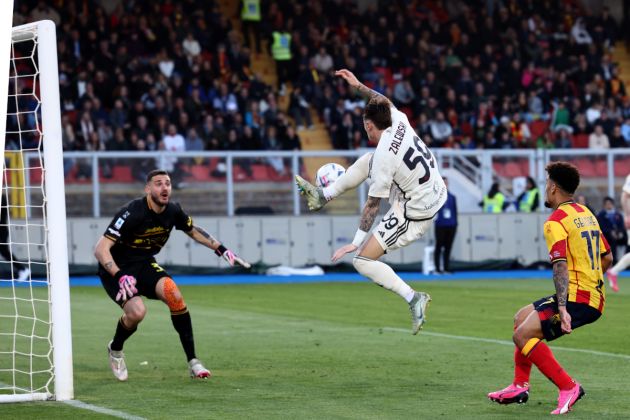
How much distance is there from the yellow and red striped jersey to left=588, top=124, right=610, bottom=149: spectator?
25.9 m

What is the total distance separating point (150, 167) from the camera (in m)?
28.4

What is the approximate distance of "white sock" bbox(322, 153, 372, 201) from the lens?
11.2m

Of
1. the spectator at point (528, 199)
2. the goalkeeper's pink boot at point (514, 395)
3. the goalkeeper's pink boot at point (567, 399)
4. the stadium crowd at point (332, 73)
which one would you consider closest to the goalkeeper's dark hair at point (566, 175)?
the goalkeeper's pink boot at point (567, 399)

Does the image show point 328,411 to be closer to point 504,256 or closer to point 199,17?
point 504,256

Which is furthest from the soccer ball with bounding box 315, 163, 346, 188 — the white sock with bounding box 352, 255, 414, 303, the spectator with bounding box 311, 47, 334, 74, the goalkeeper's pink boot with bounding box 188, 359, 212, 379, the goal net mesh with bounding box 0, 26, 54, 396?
the spectator with bounding box 311, 47, 334, 74

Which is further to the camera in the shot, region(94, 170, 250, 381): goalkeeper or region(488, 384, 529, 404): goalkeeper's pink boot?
region(94, 170, 250, 381): goalkeeper

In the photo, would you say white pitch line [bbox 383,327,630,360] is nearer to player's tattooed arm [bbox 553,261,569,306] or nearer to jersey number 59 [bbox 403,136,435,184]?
jersey number 59 [bbox 403,136,435,184]

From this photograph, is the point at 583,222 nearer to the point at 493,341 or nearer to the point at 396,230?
the point at 396,230

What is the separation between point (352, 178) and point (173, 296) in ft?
6.89

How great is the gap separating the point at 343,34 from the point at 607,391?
2894 centimetres

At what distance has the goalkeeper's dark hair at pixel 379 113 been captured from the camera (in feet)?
35.1

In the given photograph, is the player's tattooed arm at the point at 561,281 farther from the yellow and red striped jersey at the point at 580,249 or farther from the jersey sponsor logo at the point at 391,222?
the jersey sponsor logo at the point at 391,222

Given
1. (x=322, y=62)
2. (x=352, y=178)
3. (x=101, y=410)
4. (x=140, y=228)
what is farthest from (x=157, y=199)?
(x=322, y=62)

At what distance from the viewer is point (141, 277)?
1184cm
